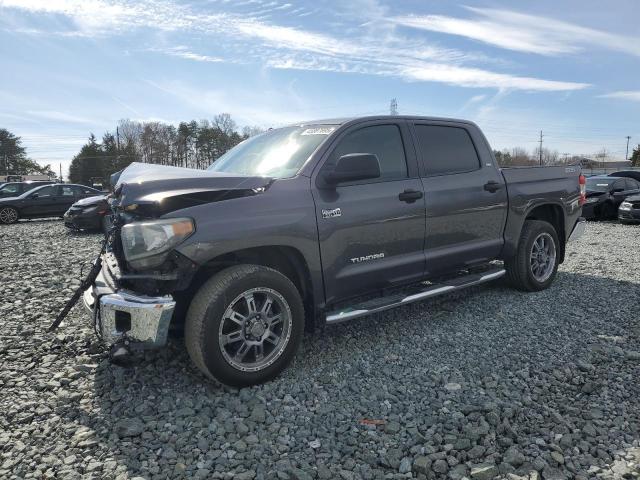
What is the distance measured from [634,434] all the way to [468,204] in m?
2.46

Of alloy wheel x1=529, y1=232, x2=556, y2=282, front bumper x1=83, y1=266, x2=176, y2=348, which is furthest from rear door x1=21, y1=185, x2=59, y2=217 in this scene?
alloy wheel x1=529, y1=232, x2=556, y2=282

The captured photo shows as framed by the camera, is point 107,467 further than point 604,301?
No

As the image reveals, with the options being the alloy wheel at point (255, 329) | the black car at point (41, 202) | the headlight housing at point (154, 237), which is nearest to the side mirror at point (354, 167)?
the alloy wheel at point (255, 329)

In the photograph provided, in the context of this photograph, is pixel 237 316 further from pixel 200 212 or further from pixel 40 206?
pixel 40 206

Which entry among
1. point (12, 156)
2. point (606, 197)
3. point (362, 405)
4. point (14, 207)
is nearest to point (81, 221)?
point (14, 207)

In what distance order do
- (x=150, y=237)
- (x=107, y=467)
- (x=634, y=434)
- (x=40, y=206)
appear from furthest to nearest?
(x=40, y=206), (x=150, y=237), (x=634, y=434), (x=107, y=467)

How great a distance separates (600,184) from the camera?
1592cm

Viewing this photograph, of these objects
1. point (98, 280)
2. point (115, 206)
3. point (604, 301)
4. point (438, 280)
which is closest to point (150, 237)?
point (115, 206)

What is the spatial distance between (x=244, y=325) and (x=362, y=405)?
95 cm

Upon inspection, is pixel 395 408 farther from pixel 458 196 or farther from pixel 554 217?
pixel 554 217

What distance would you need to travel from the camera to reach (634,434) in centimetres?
268

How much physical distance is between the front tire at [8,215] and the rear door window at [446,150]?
17.8 m

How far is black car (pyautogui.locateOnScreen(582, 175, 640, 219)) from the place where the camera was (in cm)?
1531

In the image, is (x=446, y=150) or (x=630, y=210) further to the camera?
(x=630, y=210)
